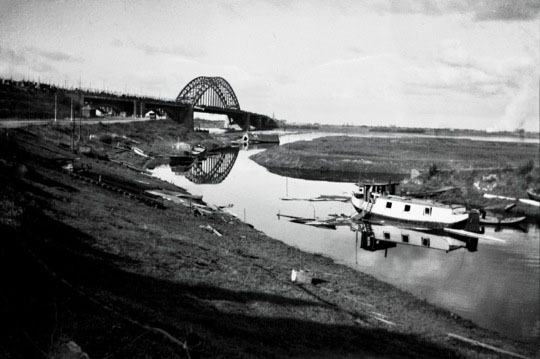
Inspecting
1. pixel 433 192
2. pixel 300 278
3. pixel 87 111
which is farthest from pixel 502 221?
pixel 87 111

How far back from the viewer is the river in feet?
79.9

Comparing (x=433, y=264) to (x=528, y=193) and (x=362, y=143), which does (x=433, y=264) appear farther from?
(x=362, y=143)

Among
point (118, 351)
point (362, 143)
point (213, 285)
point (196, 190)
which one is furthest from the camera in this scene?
point (362, 143)

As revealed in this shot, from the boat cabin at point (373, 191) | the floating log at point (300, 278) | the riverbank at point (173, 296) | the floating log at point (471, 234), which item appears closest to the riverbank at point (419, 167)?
the boat cabin at point (373, 191)

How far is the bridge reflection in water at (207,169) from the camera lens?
7475 centimetres

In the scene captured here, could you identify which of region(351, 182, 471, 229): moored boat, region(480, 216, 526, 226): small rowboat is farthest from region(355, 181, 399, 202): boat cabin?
region(480, 216, 526, 226): small rowboat

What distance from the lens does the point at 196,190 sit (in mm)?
61125

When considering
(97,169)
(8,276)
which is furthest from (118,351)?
(97,169)

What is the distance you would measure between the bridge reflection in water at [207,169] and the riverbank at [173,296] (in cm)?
4181

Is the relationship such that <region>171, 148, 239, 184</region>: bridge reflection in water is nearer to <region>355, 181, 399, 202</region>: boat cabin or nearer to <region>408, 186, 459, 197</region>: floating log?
<region>355, 181, 399, 202</region>: boat cabin

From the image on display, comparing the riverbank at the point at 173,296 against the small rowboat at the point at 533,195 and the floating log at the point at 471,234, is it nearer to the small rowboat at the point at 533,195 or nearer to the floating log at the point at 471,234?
the floating log at the point at 471,234

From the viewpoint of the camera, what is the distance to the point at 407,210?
44406mm

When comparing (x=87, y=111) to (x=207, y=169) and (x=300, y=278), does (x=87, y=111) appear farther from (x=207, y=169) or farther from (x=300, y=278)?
(x=300, y=278)

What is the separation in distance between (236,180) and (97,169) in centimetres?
2758
